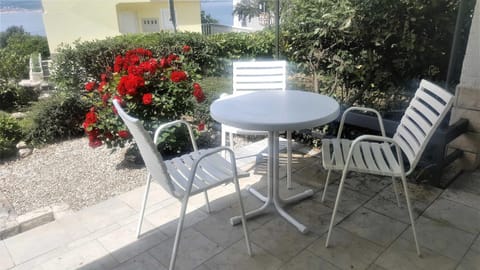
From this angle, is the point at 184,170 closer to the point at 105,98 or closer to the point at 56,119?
the point at 105,98

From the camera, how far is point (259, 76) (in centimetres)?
292

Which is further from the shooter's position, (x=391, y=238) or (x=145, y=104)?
(x=145, y=104)

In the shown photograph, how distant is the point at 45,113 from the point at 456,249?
4.34 metres

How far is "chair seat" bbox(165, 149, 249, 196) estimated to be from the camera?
5.53 ft

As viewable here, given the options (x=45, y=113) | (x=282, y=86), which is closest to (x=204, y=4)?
(x=45, y=113)

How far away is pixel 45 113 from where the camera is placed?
415 cm

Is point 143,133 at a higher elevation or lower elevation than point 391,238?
higher

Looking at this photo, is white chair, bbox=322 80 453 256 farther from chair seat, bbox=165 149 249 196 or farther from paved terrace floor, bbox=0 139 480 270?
chair seat, bbox=165 149 249 196

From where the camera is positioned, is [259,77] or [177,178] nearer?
[177,178]

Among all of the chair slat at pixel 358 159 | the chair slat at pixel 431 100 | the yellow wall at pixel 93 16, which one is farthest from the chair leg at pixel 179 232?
the yellow wall at pixel 93 16

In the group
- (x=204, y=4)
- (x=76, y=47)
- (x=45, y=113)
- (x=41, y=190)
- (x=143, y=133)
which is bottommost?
(x=41, y=190)

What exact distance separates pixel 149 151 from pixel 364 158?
120cm

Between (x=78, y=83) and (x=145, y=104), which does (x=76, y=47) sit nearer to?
(x=78, y=83)

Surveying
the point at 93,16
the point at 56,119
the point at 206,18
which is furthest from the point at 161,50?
the point at 206,18
